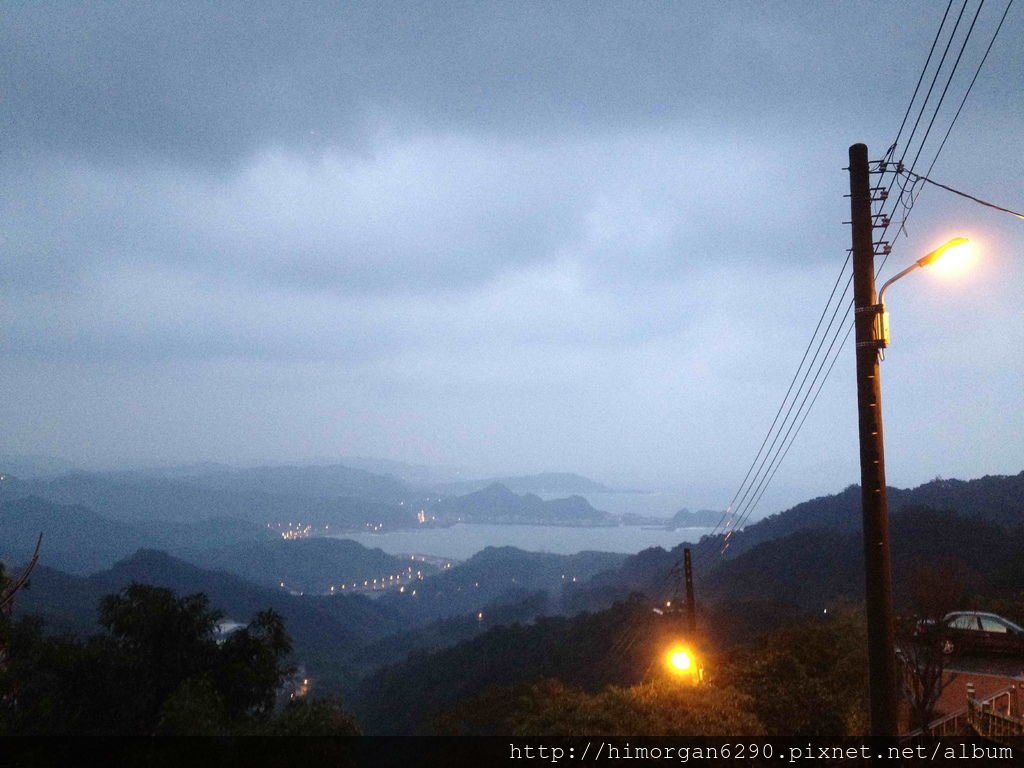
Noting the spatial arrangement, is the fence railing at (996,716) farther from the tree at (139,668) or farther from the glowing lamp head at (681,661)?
the tree at (139,668)

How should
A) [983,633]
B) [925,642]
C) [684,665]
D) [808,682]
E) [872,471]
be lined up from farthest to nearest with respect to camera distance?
[983,633]
[684,665]
[925,642]
[808,682]
[872,471]

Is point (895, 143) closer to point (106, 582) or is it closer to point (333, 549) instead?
point (106, 582)

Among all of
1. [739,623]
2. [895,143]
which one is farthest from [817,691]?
[739,623]

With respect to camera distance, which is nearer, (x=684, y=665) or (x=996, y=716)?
(x=996, y=716)

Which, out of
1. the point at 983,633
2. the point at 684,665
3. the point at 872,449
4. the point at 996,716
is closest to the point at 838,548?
the point at 983,633

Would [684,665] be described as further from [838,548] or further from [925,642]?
[838,548]
